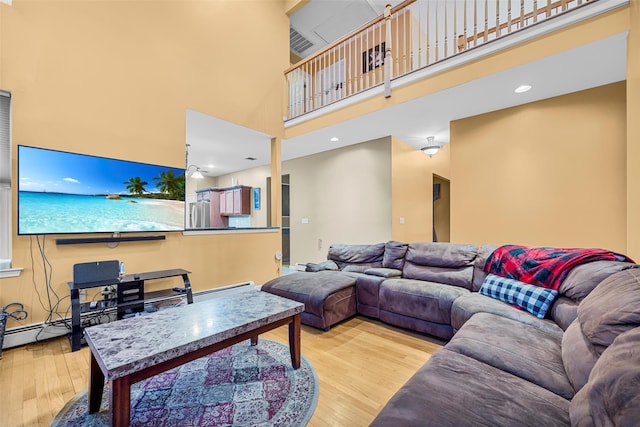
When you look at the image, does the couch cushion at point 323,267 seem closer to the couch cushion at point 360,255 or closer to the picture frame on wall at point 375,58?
the couch cushion at point 360,255

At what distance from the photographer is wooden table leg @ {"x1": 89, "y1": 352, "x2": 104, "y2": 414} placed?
152cm

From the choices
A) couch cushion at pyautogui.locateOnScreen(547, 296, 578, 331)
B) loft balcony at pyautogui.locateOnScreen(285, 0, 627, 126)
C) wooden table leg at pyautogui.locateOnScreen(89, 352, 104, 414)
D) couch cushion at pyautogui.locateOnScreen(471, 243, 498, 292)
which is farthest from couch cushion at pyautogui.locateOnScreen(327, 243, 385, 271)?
wooden table leg at pyautogui.locateOnScreen(89, 352, 104, 414)

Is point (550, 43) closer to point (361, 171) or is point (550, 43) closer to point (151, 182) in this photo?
point (361, 171)

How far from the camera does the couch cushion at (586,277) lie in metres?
1.61

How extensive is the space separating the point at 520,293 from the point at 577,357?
98 cm

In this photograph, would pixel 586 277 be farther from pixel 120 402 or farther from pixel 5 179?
pixel 5 179

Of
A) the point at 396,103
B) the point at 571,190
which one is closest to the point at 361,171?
the point at 396,103

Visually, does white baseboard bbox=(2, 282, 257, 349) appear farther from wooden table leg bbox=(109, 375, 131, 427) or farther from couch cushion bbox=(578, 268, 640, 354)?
couch cushion bbox=(578, 268, 640, 354)

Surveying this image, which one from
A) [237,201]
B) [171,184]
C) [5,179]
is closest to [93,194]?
[5,179]

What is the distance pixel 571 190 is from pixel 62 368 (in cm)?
549

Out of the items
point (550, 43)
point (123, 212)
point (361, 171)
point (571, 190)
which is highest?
point (550, 43)

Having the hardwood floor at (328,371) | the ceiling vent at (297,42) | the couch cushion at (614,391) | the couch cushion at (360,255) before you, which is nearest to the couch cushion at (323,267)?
the couch cushion at (360,255)

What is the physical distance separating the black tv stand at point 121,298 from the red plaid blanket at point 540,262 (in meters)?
3.16

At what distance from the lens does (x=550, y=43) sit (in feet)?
8.46
